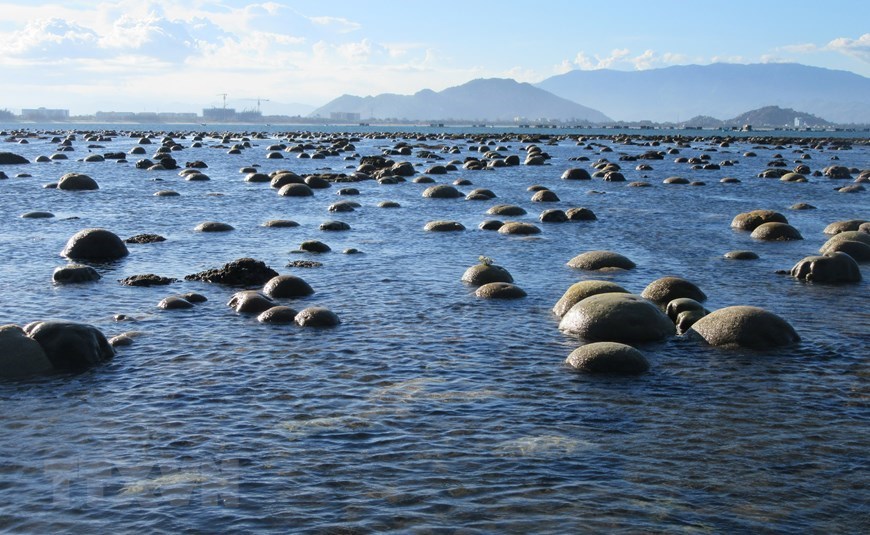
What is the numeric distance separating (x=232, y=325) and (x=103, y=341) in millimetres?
2910

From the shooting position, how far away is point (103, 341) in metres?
15.5

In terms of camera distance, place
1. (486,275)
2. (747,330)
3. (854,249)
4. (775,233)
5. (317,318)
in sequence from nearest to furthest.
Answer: (747,330)
(317,318)
(486,275)
(854,249)
(775,233)

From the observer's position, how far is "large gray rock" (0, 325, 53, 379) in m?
14.2

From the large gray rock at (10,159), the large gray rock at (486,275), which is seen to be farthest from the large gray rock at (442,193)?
the large gray rock at (10,159)

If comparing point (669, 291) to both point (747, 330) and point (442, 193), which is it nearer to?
point (747, 330)

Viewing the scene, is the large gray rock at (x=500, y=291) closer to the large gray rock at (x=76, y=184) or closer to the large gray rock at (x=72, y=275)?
the large gray rock at (x=72, y=275)

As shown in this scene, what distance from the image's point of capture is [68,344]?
14820 millimetres

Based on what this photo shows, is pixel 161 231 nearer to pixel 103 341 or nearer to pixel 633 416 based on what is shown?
pixel 103 341

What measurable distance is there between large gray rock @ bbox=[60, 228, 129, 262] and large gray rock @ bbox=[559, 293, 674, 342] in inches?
568

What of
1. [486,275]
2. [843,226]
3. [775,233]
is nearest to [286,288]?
[486,275]

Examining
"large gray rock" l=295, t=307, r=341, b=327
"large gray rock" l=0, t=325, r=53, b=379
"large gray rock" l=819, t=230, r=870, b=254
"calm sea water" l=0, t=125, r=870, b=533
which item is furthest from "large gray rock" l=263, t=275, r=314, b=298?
"large gray rock" l=819, t=230, r=870, b=254

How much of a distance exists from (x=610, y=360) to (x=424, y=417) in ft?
12.4

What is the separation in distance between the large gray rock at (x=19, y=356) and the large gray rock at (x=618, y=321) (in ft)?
30.5

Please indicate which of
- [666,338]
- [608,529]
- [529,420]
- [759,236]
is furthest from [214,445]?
[759,236]
